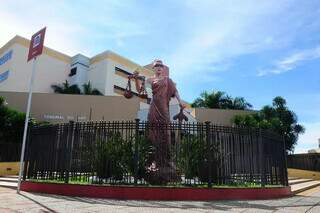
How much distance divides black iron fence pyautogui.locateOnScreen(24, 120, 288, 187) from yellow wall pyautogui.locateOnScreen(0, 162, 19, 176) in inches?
401

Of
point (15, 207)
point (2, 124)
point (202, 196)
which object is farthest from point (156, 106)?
point (2, 124)

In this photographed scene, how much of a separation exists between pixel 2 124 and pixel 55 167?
22921 millimetres

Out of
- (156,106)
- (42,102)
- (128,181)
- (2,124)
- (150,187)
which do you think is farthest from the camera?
(42,102)

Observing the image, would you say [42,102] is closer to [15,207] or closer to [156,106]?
[156,106]

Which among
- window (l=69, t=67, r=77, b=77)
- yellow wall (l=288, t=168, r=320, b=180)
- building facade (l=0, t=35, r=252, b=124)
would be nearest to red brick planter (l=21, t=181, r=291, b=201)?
yellow wall (l=288, t=168, r=320, b=180)

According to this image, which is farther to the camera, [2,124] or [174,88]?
[2,124]

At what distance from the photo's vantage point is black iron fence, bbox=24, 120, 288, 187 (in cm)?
1040

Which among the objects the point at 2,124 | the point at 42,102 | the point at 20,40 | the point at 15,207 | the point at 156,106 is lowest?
the point at 15,207

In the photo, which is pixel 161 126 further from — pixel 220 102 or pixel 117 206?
pixel 220 102

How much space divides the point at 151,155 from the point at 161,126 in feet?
3.23

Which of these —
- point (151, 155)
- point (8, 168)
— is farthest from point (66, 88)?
point (151, 155)

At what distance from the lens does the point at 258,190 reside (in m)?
10.5

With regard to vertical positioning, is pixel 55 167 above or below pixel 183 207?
above

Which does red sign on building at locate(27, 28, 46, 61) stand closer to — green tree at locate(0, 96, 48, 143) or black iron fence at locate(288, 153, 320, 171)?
green tree at locate(0, 96, 48, 143)
